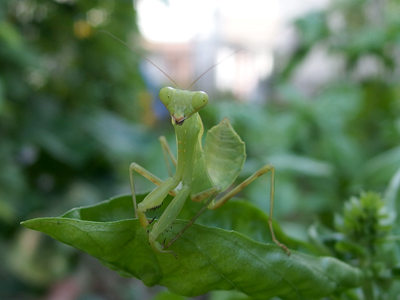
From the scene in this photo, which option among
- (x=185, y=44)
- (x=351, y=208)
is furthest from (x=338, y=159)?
(x=185, y=44)

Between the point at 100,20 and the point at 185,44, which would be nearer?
the point at 100,20

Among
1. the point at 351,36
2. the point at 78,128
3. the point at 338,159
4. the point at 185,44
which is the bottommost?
the point at 338,159

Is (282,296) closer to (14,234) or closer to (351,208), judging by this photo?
(351,208)

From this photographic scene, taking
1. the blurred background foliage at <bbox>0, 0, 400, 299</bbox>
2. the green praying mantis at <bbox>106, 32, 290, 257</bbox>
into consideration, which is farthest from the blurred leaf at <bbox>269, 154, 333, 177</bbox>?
the green praying mantis at <bbox>106, 32, 290, 257</bbox>

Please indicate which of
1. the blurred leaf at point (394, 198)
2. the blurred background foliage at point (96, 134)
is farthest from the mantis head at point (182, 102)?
the blurred background foliage at point (96, 134)

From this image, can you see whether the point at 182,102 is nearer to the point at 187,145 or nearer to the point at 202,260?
the point at 187,145

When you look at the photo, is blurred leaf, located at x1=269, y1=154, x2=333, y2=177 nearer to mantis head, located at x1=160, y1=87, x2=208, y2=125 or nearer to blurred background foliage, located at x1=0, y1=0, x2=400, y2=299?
blurred background foliage, located at x1=0, y1=0, x2=400, y2=299
